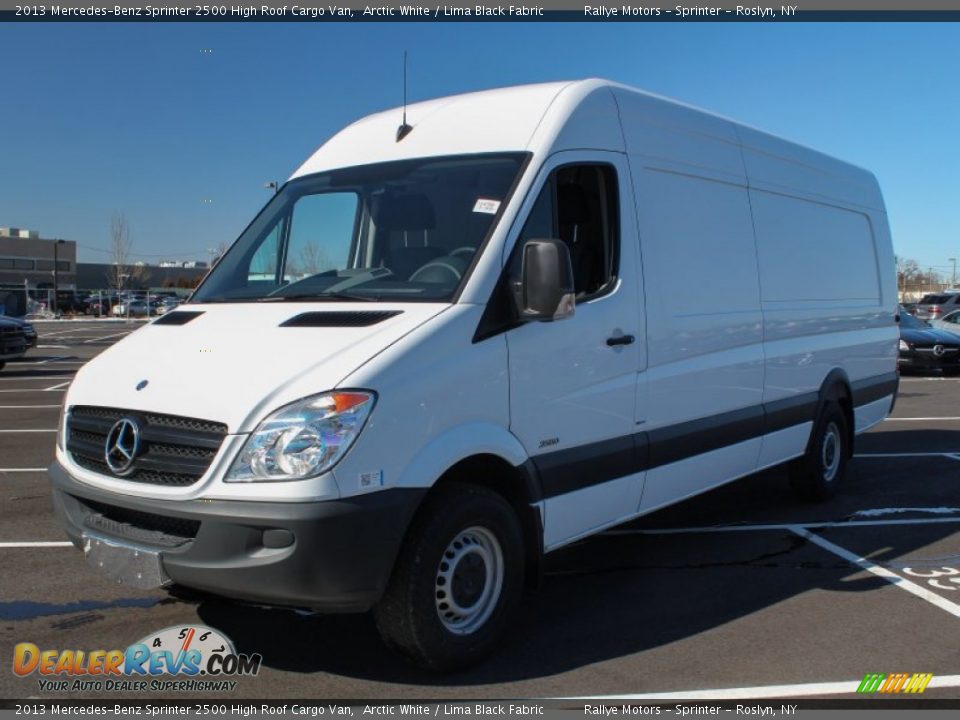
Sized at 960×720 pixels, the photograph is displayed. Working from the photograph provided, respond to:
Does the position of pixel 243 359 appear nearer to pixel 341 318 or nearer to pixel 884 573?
pixel 341 318

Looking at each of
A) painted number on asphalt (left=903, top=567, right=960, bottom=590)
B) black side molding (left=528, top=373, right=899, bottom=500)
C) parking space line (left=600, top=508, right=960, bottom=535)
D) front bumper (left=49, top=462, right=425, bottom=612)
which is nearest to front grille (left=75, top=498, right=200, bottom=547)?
front bumper (left=49, top=462, right=425, bottom=612)

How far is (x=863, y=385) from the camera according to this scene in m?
8.26

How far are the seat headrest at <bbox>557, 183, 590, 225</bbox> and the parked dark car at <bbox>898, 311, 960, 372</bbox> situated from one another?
16.8 m

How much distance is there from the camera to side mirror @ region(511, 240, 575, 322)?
13.1 feet

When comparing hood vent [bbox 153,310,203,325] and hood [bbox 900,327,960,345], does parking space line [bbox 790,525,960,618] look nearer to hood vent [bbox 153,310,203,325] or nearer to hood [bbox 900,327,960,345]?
hood vent [bbox 153,310,203,325]

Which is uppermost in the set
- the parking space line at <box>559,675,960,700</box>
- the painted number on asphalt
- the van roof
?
the van roof

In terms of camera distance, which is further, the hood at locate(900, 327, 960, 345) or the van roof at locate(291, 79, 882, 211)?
the hood at locate(900, 327, 960, 345)

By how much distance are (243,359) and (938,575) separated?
4570 mm

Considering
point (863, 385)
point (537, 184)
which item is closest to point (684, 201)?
point (537, 184)

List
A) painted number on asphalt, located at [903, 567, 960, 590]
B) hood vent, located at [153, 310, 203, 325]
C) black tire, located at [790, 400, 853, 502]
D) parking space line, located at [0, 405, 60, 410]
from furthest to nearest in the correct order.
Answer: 1. parking space line, located at [0, 405, 60, 410]
2. black tire, located at [790, 400, 853, 502]
3. painted number on asphalt, located at [903, 567, 960, 590]
4. hood vent, located at [153, 310, 203, 325]

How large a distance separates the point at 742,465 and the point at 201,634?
388 centimetres

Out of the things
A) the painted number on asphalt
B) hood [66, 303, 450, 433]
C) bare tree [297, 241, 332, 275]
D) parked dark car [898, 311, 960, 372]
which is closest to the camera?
hood [66, 303, 450, 433]

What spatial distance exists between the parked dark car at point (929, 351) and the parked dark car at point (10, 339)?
64.7 feet

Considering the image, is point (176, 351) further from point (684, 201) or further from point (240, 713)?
point (684, 201)
